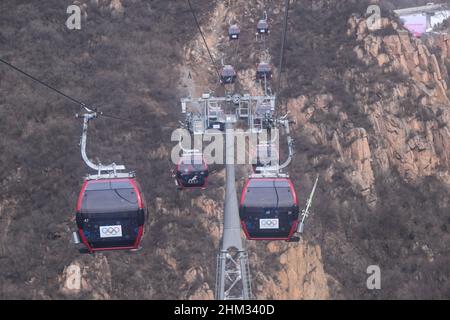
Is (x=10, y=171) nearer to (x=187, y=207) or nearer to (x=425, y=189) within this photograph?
(x=187, y=207)

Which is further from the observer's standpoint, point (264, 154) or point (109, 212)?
point (264, 154)

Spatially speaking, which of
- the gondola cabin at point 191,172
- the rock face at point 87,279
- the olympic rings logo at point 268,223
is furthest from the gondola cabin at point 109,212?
the rock face at point 87,279

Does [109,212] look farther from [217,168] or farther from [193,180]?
[217,168]

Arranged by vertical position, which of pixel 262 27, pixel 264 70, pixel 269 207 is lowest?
pixel 269 207

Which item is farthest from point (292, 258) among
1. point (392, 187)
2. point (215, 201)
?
point (392, 187)

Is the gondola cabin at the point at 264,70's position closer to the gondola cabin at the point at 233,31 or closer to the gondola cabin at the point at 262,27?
the gondola cabin at the point at 233,31

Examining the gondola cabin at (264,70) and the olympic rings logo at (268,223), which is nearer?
the olympic rings logo at (268,223)

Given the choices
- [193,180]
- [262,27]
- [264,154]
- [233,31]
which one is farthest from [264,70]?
[264,154]
